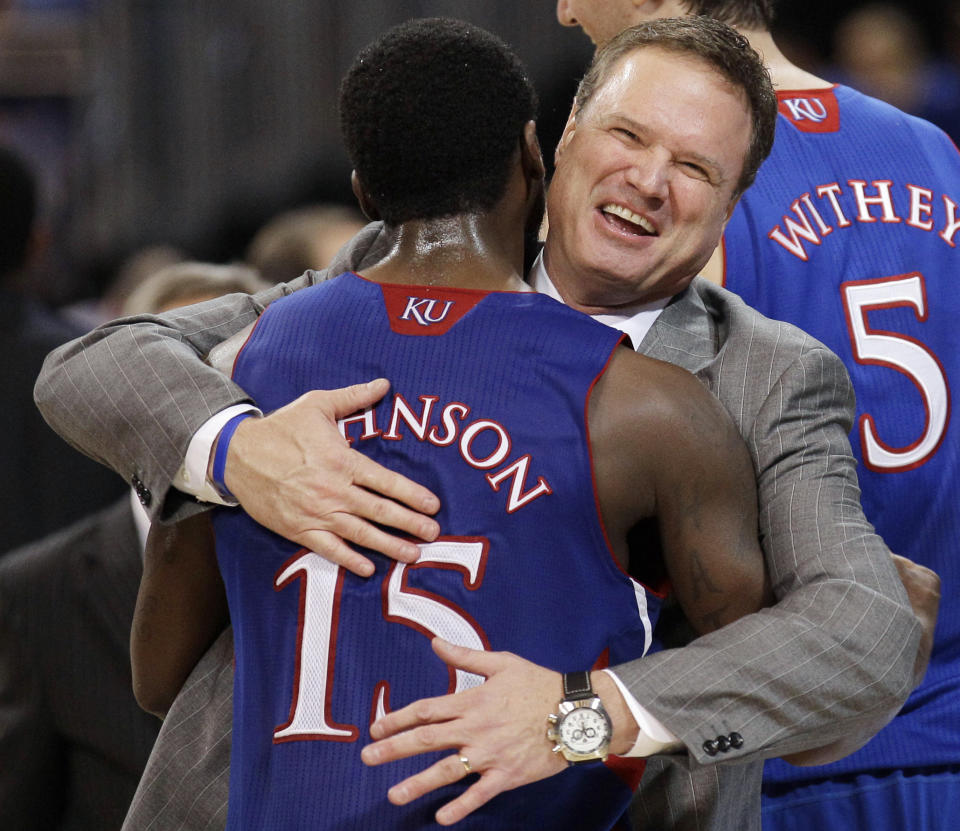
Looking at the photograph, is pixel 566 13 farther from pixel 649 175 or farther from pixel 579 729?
pixel 579 729

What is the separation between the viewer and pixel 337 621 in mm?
1781

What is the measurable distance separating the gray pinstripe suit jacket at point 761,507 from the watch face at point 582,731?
0.07 metres

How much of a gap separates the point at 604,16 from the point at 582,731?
1.54 metres

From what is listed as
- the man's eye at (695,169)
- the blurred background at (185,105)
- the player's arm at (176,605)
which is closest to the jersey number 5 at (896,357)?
the man's eye at (695,169)

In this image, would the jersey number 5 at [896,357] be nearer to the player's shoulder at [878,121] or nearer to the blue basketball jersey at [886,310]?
the blue basketball jersey at [886,310]

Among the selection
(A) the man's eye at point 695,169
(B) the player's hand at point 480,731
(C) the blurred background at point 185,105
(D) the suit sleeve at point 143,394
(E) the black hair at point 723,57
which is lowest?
(C) the blurred background at point 185,105

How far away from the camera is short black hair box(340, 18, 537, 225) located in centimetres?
188

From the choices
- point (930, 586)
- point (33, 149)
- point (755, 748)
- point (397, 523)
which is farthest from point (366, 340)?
point (33, 149)

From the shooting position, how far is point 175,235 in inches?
304

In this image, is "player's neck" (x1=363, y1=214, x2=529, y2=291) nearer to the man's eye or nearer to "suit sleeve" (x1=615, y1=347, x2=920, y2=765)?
the man's eye

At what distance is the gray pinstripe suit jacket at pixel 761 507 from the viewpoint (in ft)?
5.66

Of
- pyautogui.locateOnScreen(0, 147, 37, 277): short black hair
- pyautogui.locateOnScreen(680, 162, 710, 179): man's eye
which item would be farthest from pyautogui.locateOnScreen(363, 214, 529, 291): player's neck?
pyautogui.locateOnScreen(0, 147, 37, 277): short black hair

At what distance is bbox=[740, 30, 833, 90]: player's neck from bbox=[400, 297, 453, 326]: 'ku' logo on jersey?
3.70 feet

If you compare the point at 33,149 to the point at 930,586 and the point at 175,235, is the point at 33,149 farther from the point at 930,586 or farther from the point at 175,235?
the point at 930,586
